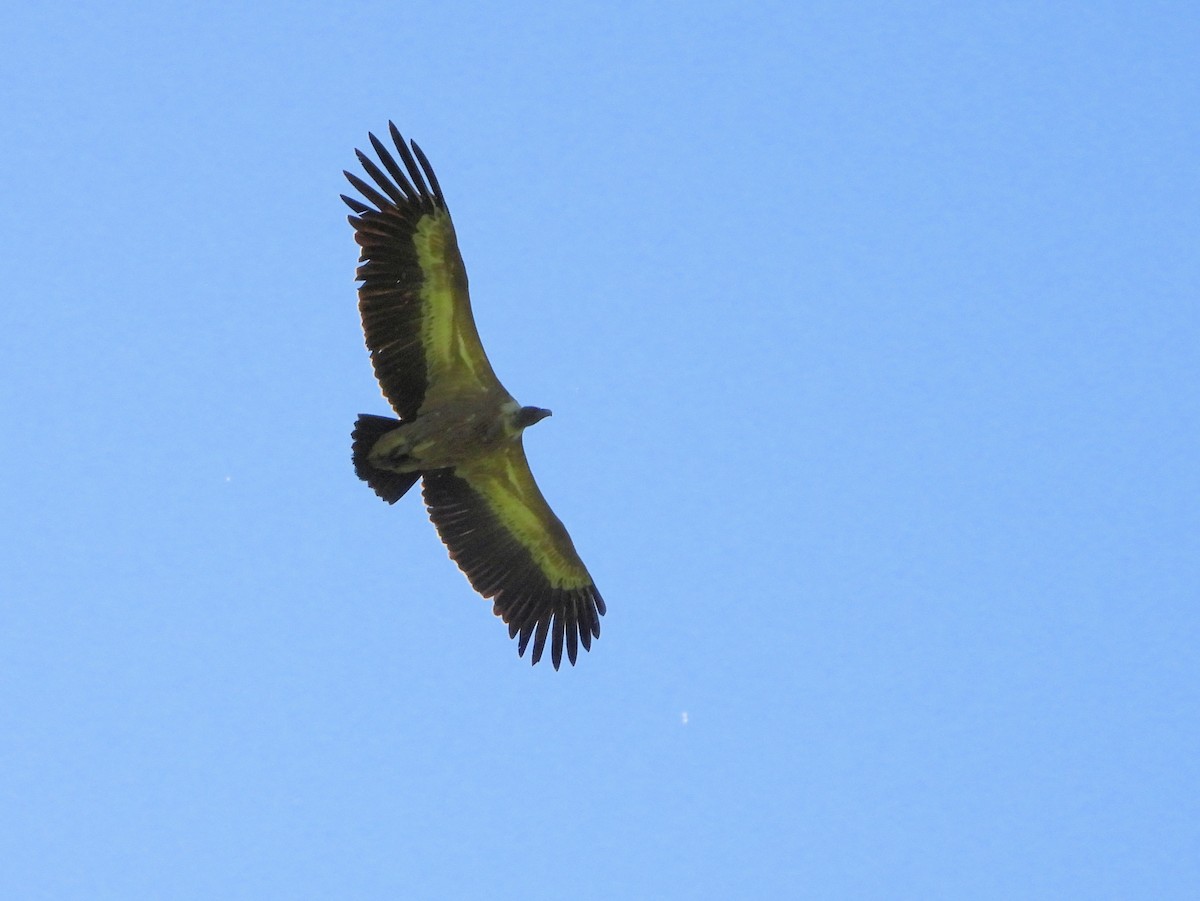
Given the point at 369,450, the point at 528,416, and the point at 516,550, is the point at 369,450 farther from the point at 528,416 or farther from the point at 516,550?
the point at 516,550

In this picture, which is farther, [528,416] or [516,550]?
[516,550]

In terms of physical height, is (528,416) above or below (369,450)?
above

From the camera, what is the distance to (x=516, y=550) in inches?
772

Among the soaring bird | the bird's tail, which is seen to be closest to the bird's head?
the soaring bird

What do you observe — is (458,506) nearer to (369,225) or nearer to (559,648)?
(559,648)

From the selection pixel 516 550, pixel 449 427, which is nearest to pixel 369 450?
pixel 449 427

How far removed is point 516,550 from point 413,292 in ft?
9.53

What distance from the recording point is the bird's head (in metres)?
18.7

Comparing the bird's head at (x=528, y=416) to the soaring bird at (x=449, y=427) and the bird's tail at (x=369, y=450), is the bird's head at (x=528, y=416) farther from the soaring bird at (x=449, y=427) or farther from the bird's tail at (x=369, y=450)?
the bird's tail at (x=369, y=450)

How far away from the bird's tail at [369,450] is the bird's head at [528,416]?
3.62 ft

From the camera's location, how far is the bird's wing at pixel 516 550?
19.3m

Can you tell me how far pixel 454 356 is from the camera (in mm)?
18469

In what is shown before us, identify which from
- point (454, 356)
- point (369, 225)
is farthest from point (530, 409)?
point (369, 225)

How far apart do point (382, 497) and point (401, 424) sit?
2.20 feet
